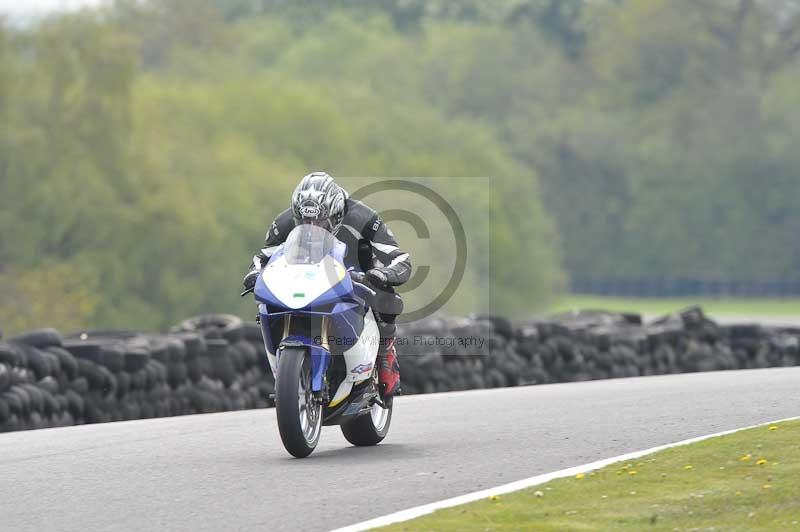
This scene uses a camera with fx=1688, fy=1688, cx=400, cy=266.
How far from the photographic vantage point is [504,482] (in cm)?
888

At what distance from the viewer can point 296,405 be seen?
9562 millimetres

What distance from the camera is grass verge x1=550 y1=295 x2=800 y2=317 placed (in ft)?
227

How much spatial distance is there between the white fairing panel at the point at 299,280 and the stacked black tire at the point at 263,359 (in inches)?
151

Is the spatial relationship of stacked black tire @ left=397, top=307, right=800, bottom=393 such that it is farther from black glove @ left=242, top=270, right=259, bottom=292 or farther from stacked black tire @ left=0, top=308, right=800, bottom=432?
black glove @ left=242, top=270, right=259, bottom=292

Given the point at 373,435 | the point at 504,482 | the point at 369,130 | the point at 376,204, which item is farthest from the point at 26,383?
the point at 369,130

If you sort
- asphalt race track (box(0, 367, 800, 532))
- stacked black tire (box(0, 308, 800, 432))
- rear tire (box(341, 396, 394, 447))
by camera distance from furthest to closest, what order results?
stacked black tire (box(0, 308, 800, 432)) < rear tire (box(341, 396, 394, 447)) < asphalt race track (box(0, 367, 800, 532))

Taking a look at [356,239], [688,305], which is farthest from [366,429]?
[688,305]

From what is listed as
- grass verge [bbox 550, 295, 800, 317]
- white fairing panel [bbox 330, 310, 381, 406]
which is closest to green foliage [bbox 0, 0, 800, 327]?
grass verge [bbox 550, 295, 800, 317]

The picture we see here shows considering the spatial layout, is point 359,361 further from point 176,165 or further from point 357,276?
point 176,165

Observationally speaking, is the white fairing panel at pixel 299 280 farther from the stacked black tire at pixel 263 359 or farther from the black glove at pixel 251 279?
the stacked black tire at pixel 263 359

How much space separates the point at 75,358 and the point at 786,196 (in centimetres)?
7474

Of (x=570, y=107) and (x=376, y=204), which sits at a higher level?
(x=570, y=107)

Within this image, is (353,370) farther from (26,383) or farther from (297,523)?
(26,383)

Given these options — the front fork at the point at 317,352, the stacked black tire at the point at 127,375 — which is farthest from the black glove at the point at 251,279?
the stacked black tire at the point at 127,375
